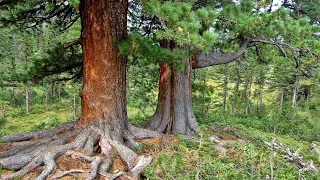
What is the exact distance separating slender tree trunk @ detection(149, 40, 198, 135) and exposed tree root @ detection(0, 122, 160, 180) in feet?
2.79

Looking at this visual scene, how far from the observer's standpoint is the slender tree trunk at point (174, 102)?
16.7ft

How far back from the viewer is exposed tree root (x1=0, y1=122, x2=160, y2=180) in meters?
3.19

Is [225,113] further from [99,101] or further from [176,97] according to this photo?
[99,101]

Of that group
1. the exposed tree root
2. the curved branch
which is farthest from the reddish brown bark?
the curved branch

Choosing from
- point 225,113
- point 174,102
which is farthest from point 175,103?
point 225,113

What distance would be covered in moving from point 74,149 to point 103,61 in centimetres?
122

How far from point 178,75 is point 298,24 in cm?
208

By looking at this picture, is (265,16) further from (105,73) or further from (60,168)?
(60,168)

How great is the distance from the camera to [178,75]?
5070mm

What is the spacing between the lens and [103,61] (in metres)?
3.83

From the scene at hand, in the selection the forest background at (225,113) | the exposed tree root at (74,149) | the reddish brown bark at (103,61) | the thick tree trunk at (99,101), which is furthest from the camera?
the reddish brown bark at (103,61)

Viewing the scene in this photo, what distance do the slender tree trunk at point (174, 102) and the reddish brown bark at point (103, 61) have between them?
1274 mm

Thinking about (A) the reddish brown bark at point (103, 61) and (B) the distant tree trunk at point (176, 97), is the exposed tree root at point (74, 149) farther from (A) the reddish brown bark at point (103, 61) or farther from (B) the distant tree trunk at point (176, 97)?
(B) the distant tree trunk at point (176, 97)

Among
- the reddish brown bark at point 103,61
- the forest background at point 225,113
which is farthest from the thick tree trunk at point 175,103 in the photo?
the reddish brown bark at point 103,61
